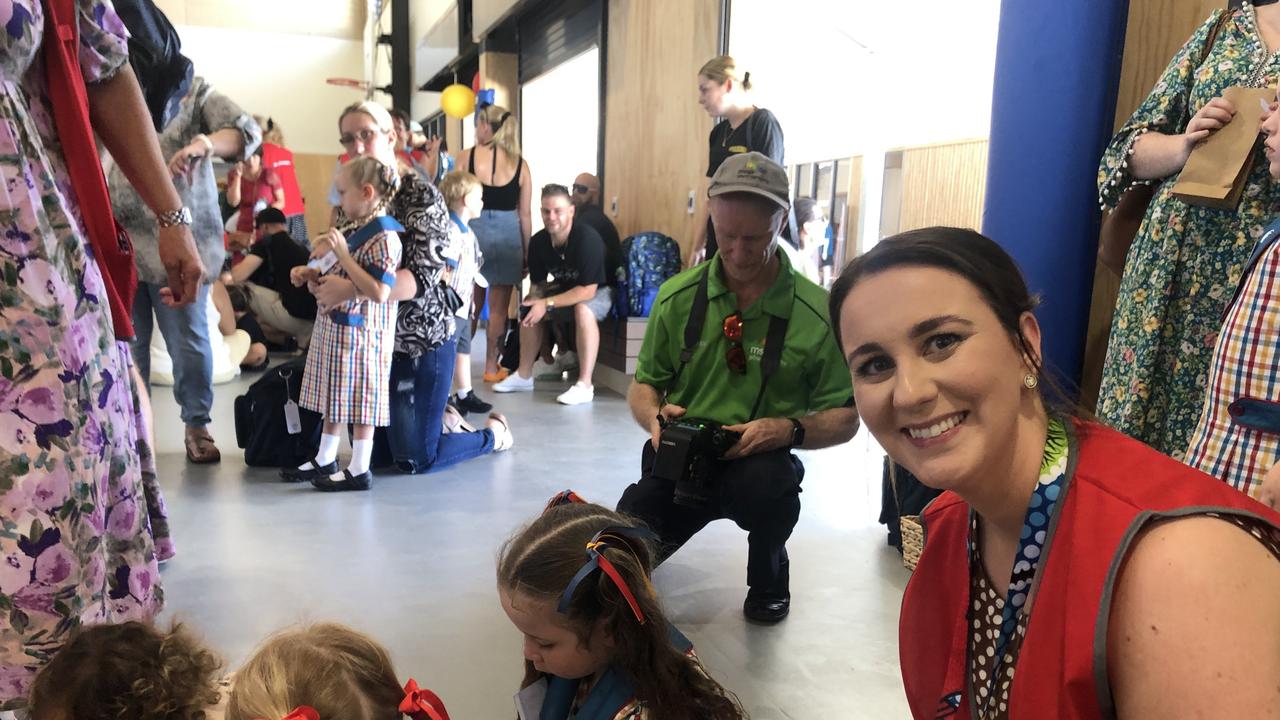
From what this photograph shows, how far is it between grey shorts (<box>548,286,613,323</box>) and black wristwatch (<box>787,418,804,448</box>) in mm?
3389

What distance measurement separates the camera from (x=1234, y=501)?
0.85 meters

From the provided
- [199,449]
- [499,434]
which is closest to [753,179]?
[499,434]

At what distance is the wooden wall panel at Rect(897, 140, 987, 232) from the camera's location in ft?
11.2

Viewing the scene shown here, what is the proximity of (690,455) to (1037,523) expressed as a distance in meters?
1.26

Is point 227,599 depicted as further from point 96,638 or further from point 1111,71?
point 1111,71

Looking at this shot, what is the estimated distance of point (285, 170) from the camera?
27.3 ft

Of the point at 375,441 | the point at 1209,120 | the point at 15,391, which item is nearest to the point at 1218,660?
the point at 1209,120

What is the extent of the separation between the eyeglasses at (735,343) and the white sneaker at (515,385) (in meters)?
3.56

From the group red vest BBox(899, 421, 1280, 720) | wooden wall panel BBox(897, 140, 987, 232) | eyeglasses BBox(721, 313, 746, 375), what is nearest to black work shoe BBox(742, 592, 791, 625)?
eyeglasses BBox(721, 313, 746, 375)

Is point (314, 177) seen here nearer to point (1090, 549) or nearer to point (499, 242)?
point (499, 242)

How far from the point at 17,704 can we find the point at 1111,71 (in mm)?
2642

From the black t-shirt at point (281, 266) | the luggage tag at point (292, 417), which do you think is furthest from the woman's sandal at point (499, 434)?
the black t-shirt at point (281, 266)

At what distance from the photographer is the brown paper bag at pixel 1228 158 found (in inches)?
61.1

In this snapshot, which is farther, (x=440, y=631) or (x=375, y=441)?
(x=375, y=441)
